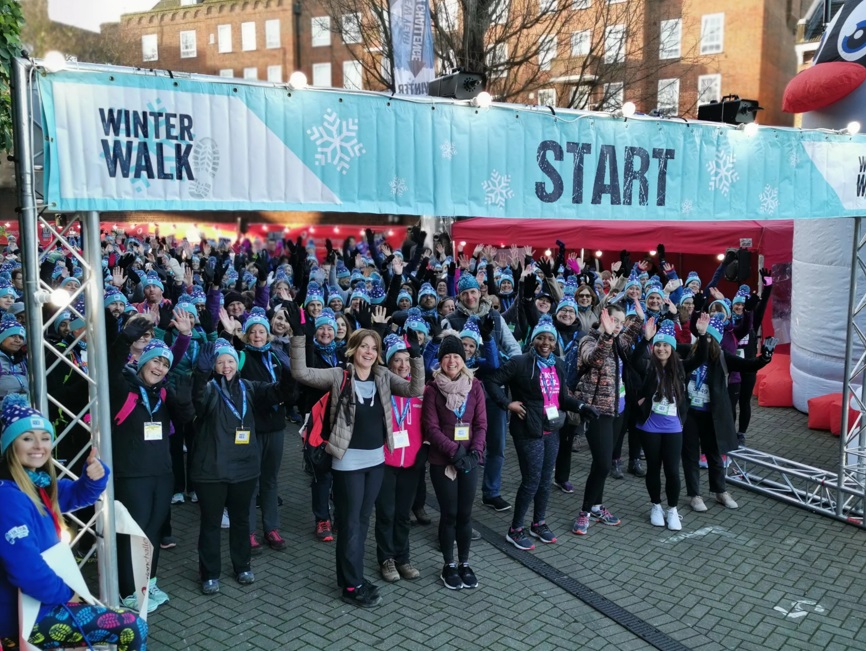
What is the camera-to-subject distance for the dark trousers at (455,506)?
531 cm

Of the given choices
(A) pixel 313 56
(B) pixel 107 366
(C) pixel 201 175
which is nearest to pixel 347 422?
(B) pixel 107 366

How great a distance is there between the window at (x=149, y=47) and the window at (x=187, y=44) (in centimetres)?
141

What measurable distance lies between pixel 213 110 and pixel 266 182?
20.9 inches

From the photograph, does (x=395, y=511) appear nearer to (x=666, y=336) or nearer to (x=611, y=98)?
(x=666, y=336)

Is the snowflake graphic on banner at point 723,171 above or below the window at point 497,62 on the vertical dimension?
below

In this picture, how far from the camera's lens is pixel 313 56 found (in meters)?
39.5

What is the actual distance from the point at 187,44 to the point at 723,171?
41.0 meters

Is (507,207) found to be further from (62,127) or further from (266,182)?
(62,127)

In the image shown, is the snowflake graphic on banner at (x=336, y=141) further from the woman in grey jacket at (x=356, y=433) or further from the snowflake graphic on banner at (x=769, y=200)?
the snowflake graphic on banner at (x=769, y=200)

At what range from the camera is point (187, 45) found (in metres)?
41.2

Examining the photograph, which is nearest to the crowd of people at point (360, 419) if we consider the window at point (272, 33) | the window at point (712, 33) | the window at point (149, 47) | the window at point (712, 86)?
the window at point (712, 86)

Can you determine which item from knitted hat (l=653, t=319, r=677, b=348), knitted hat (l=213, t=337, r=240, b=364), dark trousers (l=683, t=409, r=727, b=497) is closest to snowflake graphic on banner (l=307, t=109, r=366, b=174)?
knitted hat (l=213, t=337, r=240, b=364)

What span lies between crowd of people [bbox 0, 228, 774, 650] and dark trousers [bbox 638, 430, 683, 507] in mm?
14

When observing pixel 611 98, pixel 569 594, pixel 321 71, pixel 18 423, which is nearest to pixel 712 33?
pixel 611 98
